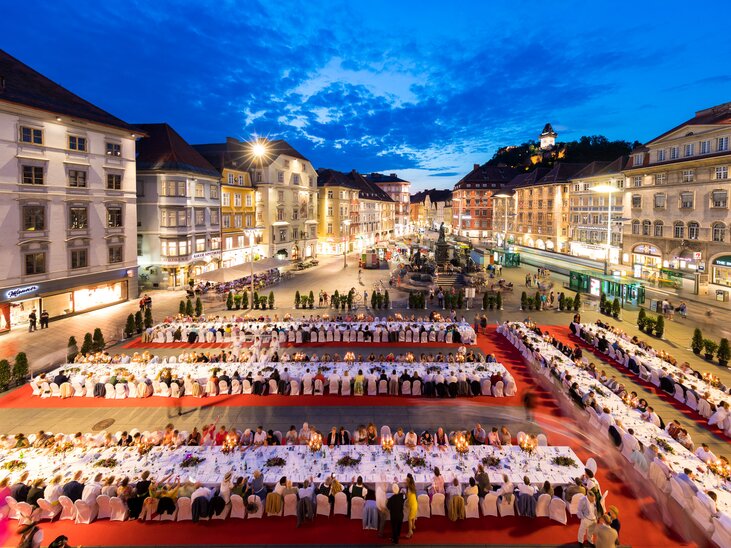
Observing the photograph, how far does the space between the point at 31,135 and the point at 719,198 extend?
197 ft

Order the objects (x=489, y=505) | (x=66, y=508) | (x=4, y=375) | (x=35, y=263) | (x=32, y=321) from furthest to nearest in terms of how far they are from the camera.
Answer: (x=35, y=263), (x=32, y=321), (x=4, y=375), (x=489, y=505), (x=66, y=508)

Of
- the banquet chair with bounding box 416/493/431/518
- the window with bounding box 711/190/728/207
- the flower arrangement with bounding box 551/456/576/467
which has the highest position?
the window with bounding box 711/190/728/207

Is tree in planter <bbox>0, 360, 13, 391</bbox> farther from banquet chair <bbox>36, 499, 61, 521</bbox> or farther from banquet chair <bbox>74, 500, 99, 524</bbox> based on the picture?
banquet chair <bbox>74, 500, 99, 524</bbox>

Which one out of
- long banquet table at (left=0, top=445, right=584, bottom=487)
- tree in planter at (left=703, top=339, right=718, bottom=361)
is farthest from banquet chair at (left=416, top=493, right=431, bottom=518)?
tree in planter at (left=703, top=339, right=718, bottom=361)

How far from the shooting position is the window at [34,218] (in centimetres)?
2773

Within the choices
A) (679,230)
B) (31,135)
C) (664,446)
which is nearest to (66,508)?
(664,446)

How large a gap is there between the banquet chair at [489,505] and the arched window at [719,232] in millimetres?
43493

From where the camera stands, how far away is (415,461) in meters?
11.4

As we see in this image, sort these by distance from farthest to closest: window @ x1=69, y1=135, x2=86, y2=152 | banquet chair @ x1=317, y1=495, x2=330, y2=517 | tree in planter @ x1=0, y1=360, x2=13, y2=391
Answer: window @ x1=69, y1=135, x2=86, y2=152 < tree in planter @ x1=0, y1=360, x2=13, y2=391 < banquet chair @ x1=317, y1=495, x2=330, y2=517

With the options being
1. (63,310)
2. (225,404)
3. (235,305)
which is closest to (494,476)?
(225,404)

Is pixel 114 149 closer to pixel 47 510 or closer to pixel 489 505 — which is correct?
pixel 47 510

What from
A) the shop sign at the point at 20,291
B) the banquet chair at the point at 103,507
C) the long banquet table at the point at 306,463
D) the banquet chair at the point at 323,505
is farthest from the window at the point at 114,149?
the banquet chair at the point at 323,505

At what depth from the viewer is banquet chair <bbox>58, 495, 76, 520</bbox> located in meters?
10.1

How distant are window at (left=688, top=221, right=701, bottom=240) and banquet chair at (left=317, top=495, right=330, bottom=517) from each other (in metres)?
48.5
